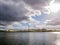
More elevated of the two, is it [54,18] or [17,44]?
[54,18]

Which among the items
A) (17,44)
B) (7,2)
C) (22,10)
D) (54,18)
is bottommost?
(17,44)

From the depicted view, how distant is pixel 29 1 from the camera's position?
2.45 meters

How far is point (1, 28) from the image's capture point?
2.56 m

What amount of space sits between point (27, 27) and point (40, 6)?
66 cm

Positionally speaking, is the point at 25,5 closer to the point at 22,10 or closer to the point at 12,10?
the point at 22,10

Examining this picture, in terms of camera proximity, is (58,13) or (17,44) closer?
(58,13)

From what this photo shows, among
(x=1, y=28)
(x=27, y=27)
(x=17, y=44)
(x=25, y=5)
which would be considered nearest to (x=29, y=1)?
(x=25, y=5)

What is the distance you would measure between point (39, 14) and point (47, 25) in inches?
14.2

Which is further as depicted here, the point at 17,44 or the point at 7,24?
the point at 17,44

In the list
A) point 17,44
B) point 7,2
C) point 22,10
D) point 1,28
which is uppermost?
point 7,2

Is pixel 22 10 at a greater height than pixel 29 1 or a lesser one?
lesser

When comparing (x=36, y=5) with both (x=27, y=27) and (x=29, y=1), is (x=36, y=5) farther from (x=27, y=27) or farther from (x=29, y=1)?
(x=27, y=27)

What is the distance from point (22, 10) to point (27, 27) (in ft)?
1.56

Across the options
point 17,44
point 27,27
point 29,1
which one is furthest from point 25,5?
point 17,44
